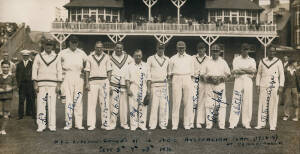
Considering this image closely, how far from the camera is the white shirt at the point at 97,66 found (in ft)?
25.0

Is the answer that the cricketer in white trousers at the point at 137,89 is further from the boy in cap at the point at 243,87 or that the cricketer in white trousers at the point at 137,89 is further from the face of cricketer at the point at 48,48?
the boy in cap at the point at 243,87

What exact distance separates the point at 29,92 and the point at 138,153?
539cm

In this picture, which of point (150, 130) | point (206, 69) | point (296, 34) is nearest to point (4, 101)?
point (150, 130)

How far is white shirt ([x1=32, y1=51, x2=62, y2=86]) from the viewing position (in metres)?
7.38

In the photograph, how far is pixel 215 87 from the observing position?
789cm

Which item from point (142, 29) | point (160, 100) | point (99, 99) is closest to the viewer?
point (99, 99)

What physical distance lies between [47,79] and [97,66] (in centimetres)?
118

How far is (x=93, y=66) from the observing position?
7621 millimetres

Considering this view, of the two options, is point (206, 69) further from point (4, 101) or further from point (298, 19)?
point (298, 19)

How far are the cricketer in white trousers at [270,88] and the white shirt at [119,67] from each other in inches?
131
